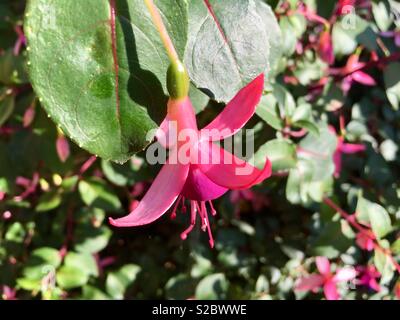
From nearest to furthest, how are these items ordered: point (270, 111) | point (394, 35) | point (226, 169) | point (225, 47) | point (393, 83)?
point (226, 169) < point (225, 47) < point (270, 111) < point (393, 83) < point (394, 35)

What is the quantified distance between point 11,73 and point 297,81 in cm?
53

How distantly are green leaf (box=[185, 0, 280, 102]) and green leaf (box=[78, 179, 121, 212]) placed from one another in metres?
0.47

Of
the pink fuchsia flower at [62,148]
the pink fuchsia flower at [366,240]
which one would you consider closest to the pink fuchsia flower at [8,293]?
the pink fuchsia flower at [62,148]

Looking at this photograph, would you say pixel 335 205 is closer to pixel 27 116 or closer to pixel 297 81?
pixel 297 81

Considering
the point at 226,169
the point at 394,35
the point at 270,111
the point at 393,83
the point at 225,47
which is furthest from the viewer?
the point at 394,35

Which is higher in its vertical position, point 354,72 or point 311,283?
point 354,72

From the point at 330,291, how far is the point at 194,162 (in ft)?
1.81

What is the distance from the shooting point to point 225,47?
0.52 meters

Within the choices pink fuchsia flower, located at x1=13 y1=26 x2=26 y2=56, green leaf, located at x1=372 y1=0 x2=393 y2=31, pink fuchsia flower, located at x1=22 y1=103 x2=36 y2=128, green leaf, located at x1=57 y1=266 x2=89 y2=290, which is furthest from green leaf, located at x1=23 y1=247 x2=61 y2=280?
green leaf, located at x1=372 y1=0 x2=393 y2=31

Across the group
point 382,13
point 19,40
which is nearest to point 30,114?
point 19,40

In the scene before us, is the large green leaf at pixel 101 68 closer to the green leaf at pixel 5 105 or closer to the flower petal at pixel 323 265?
the green leaf at pixel 5 105

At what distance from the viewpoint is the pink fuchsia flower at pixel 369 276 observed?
89cm

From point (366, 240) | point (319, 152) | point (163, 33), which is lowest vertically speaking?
point (366, 240)

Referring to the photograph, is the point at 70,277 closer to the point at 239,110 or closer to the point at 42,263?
the point at 42,263
